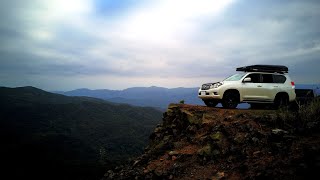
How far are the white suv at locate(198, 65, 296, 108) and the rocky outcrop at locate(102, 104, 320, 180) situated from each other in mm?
1499

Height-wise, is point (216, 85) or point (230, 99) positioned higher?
point (216, 85)

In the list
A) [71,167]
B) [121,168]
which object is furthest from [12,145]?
[121,168]

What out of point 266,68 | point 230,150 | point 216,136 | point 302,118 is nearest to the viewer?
point 302,118

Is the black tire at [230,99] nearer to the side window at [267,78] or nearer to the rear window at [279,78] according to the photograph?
the side window at [267,78]

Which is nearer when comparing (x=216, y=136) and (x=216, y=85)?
(x=216, y=136)

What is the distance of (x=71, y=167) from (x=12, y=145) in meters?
73.2


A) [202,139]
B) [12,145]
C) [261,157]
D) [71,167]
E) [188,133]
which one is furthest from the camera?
[12,145]

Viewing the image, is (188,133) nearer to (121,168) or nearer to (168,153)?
(168,153)

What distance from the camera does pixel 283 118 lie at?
10.8m

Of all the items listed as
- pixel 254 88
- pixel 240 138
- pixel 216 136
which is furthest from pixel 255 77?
pixel 240 138

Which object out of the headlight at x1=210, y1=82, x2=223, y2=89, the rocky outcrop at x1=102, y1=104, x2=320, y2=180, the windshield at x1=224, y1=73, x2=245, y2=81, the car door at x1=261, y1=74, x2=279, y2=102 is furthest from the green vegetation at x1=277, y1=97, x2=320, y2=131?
the windshield at x1=224, y1=73, x2=245, y2=81

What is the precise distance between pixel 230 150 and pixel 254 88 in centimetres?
673

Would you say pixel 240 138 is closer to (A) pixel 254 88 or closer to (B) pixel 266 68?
(A) pixel 254 88

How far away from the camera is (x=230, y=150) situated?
10.5 metres
